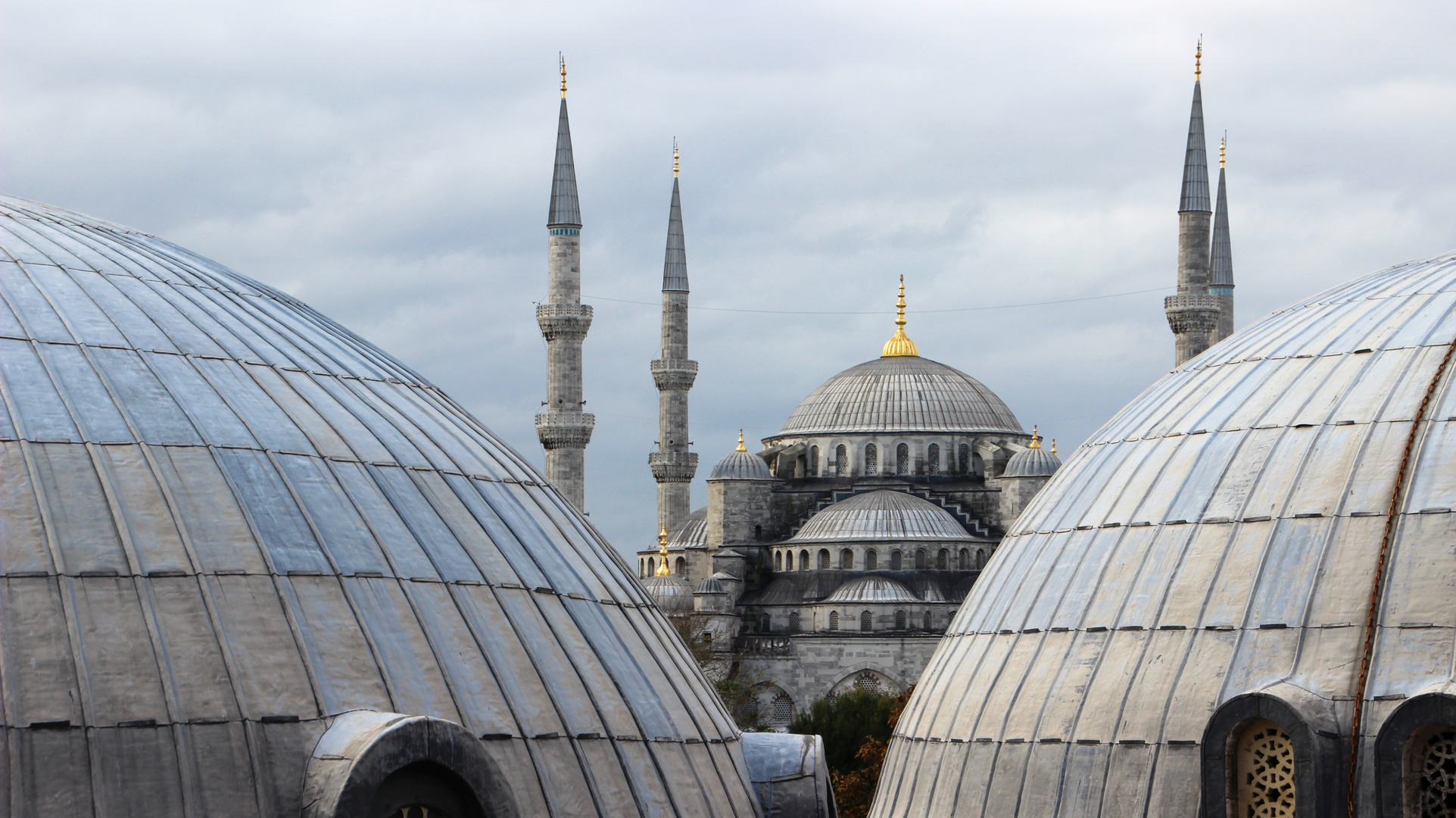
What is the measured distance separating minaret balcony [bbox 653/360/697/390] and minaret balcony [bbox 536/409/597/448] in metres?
10.2

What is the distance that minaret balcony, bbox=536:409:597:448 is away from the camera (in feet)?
184

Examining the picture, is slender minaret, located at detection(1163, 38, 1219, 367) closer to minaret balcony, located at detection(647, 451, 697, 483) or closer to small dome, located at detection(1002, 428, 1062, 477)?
small dome, located at detection(1002, 428, 1062, 477)

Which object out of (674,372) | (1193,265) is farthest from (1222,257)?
(674,372)

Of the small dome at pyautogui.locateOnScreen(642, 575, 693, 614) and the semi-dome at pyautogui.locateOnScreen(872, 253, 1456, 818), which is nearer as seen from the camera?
the semi-dome at pyautogui.locateOnScreen(872, 253, 1456, 818)

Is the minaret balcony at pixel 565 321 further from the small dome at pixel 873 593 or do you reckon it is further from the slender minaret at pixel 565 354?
the small dome at pixel 873 593

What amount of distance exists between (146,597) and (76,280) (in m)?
2.61

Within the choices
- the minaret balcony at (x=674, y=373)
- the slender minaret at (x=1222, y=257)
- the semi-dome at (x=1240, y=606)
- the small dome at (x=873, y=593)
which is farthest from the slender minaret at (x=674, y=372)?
the semi-dome at (x=1240, y=606)

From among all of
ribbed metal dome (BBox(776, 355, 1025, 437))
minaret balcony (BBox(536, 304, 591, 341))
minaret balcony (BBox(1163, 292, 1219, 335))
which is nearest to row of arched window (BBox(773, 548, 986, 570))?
ribbed metal dome (BBox(776, 355, 1025, 437))

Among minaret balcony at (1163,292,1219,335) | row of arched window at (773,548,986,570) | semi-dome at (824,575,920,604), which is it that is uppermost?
minaret balcony at (1163,292,1219,335)

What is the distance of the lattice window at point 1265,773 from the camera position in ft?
31.7

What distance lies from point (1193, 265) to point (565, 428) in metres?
20.7

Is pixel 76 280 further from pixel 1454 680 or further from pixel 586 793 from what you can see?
pixel 1454 680

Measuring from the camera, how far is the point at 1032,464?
221 feet

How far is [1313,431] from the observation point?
11.0 metres
